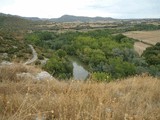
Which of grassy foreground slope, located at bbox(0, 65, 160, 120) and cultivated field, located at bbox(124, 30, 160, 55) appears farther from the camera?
cultivated field, located at bbox(124, 30, 160, 55)

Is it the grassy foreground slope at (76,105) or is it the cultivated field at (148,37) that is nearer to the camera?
the grassy foreground slope at (76,105)

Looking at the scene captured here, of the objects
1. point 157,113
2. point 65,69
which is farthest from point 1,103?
point 65,69

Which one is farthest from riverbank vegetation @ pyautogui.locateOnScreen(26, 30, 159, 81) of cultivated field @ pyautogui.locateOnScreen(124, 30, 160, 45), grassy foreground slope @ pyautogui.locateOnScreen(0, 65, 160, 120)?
grassy foreground slope @ pyautogui.locateOnScreen(0, 65, 160, 120)

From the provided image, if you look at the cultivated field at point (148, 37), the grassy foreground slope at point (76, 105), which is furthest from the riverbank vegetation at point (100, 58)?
the grassy foreground slope at point (76, 105)

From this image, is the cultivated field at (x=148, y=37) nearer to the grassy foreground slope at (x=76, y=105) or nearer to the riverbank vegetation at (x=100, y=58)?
the riverbank vegetation at (x=100, y=58)

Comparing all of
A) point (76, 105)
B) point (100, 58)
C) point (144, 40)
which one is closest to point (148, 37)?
point (144, 40)

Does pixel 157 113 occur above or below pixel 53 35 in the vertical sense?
above

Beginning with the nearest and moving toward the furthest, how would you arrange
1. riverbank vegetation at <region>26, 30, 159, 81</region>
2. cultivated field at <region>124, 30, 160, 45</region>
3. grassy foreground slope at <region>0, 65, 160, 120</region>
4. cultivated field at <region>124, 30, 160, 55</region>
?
1. grassy foreground slope at <region>0, 65, 160, 120</region>
2. riverbank vegetation at <region>26, 30, 159, 81</region>
3. cultivated field at <region>124, 30, 160, 55</region>
4. cultivated field at <region>124, 30, 160, 45</region>

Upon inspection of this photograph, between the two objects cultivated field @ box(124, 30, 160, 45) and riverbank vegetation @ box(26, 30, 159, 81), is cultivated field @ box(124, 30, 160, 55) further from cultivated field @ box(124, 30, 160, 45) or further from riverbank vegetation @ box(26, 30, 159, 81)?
riverbank vegetation @ box(26, 30, 159, 81)

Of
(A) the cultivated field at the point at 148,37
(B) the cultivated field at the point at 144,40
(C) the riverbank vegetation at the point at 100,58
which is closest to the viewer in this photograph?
(C) the riverbank vegetation at the point at 100,58

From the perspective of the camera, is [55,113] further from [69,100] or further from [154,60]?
[154,60]

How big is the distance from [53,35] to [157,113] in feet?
339

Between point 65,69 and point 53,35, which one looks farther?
point 53,35

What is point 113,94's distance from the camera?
17.2ft
